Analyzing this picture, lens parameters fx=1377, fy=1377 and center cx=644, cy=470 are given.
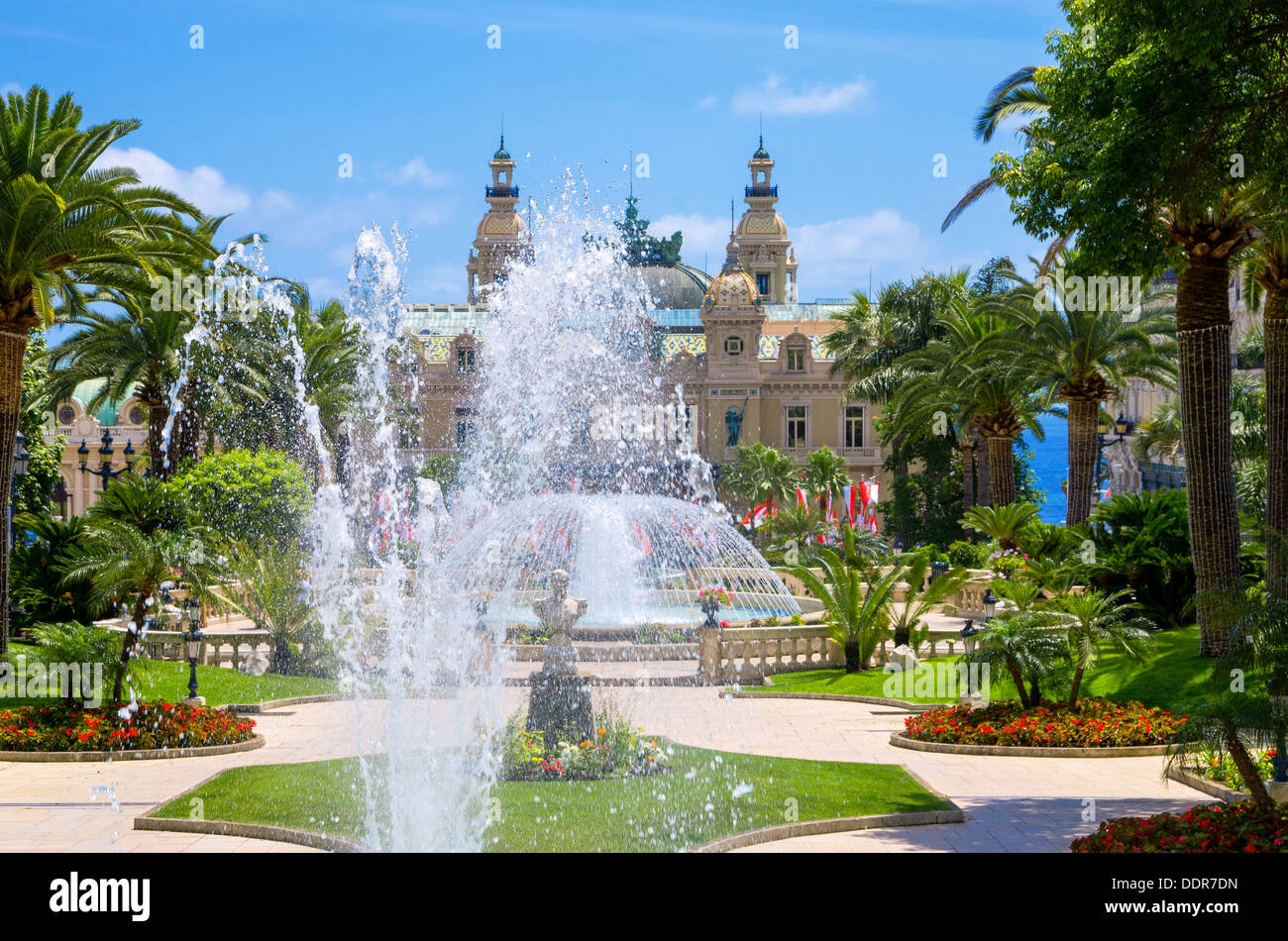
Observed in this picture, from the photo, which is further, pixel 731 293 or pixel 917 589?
pixel 731 293

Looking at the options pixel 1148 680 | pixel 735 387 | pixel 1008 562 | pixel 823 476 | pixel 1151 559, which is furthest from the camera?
pixel 735 387

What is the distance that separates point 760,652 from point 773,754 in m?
7.04

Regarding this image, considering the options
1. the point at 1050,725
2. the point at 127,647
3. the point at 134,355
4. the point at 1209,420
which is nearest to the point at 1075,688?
the point at 1050,725

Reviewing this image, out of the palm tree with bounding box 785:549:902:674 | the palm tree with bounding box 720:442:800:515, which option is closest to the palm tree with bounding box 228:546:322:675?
the palm tree with bounding box 785:549:902:674

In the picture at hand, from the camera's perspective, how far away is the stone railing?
22.3 m

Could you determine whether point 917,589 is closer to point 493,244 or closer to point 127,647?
point 127,647

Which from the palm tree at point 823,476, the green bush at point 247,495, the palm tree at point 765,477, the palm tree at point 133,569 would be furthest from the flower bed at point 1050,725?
the palm tree at point 823,476

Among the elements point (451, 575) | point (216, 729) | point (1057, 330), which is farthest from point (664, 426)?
point (216, 729)

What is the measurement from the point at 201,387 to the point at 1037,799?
2707 centimetres

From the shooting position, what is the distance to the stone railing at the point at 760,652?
2230cm

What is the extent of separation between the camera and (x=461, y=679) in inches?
513

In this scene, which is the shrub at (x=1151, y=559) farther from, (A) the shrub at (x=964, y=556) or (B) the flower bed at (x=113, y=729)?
(B) the flower bed at (x=113, y=729)

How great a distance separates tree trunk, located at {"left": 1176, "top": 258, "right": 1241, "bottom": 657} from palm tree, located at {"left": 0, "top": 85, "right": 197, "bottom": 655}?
1458cm

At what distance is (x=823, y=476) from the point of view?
58.8 m
